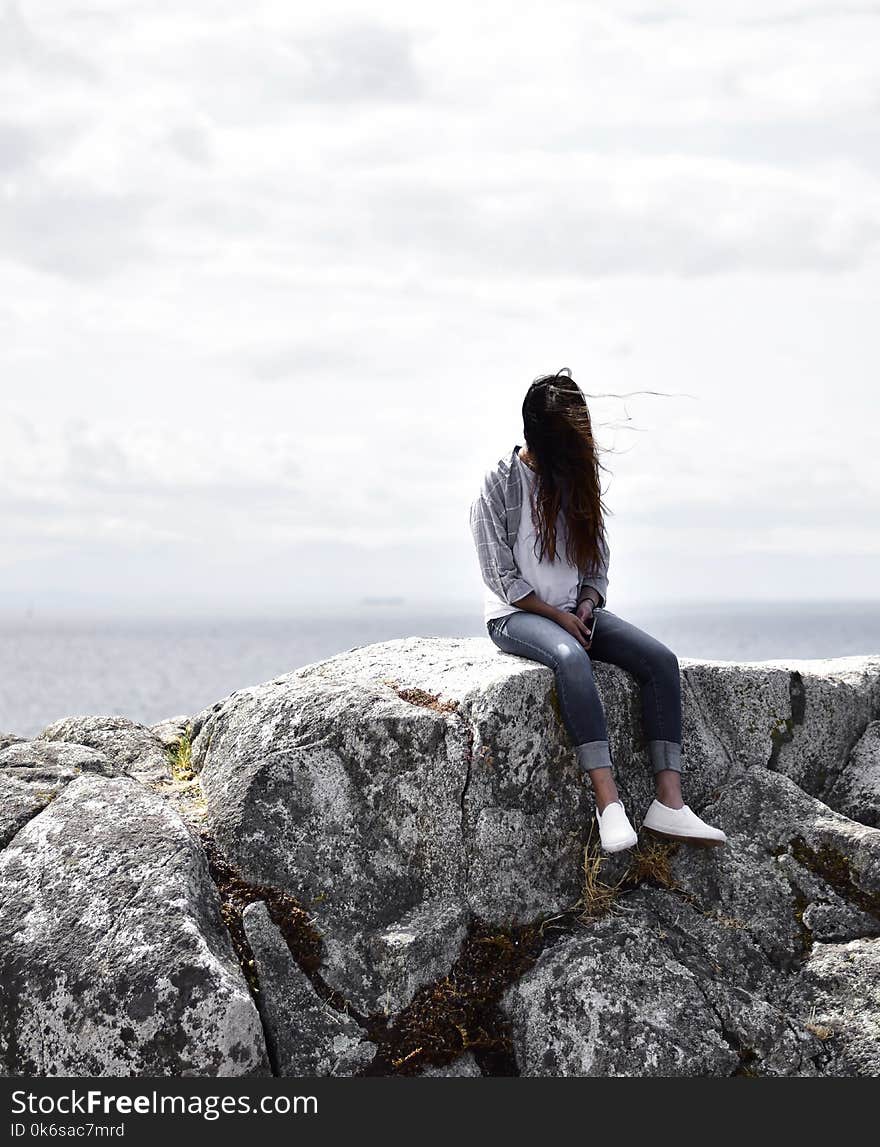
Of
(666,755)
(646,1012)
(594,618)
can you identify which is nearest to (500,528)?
(594,618)

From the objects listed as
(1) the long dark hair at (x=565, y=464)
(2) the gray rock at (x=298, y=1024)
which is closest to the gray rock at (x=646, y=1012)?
(2) the gray rock at (x=298, y=1024)

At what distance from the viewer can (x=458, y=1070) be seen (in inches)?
301

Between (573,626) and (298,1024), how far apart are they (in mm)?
3896

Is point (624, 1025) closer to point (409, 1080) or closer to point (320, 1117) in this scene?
point (409, 1080)

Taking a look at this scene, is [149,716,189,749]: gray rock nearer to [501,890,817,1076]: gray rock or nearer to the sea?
[501,890,817,1076]: gray rock

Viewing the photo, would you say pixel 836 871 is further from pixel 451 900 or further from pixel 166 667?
pixel 166 667

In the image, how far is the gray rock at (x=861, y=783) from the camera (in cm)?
989

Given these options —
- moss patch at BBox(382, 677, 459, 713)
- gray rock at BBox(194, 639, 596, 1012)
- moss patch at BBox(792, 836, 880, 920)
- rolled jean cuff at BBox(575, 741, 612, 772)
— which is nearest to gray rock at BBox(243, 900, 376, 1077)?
gray rock at BBox(194, 639, 596, 1012)

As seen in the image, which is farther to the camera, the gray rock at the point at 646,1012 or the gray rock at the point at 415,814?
the gray rock at the point at 415,814

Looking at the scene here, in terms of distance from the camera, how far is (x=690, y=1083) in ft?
24.5

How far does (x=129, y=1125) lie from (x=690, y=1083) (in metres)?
3.83

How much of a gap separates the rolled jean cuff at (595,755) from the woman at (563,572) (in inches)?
24.5

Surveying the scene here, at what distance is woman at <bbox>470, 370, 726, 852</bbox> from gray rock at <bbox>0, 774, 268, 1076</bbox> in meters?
3.37

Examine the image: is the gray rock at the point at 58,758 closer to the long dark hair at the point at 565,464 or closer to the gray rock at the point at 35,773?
the gray rock at the point at 35,773
